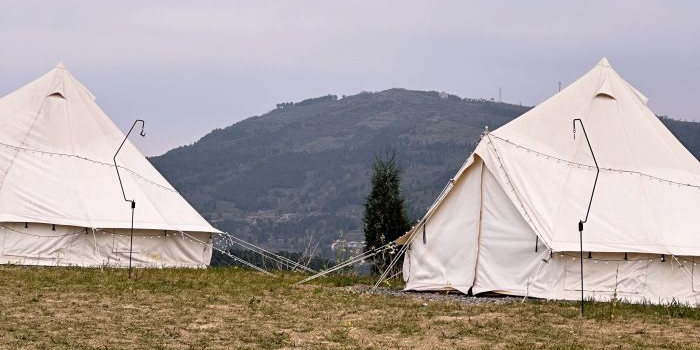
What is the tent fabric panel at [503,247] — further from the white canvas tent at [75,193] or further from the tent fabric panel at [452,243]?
the white canvas tent at [75,193]

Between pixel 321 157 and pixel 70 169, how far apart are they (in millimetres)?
131792

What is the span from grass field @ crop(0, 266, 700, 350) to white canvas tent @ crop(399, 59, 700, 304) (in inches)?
51.7

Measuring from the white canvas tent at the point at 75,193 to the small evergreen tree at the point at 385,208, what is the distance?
414cm

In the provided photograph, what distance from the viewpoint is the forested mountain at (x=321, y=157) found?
116m

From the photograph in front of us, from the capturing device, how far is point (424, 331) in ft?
45.9

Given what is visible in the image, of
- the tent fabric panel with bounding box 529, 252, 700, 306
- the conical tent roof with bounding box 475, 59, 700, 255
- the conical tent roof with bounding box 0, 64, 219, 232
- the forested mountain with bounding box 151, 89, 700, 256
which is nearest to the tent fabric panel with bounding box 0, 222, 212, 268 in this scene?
the conical tent roof with bounding box 0, 64, 219, 232

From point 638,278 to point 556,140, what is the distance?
10.6ft

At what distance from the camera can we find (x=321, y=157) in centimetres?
15675

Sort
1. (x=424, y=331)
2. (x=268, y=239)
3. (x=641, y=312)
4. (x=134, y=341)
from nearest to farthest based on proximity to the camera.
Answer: (x=134, y=341) → (x=424, y=331) → (x=641, y=312) → (x=268, y=239)

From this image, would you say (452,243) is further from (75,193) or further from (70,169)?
(70,169)

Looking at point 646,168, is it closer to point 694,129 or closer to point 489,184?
point 489,184

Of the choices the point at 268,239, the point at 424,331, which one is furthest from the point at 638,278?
the point at 268,239

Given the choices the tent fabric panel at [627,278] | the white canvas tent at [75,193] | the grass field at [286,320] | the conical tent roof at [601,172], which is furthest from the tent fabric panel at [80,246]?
the tent fabric panel at [627,278]

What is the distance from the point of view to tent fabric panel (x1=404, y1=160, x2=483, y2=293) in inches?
778
